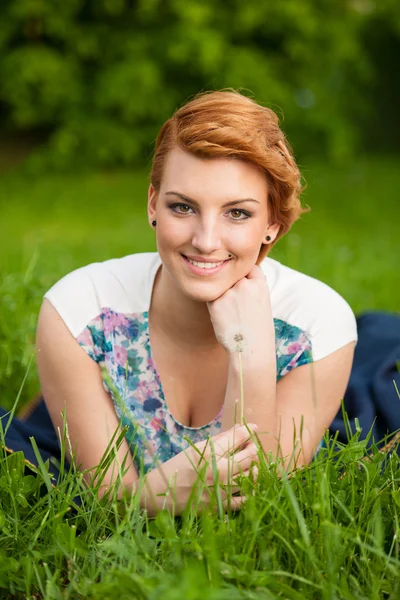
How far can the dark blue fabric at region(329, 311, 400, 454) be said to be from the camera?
3.35 meters

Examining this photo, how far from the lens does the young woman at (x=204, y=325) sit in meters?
2.40

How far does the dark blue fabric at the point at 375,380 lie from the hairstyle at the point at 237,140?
3.10 ft

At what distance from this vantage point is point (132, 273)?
9.52 ft

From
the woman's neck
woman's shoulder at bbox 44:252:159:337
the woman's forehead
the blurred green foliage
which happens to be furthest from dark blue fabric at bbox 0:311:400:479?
the blurred green foliage

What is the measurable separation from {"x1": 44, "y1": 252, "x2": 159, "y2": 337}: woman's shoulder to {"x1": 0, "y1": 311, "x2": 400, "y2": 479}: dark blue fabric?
0.52m

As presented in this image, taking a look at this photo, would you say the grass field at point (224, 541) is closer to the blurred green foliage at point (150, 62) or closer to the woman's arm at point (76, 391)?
the woman's arm at point (76, 391)

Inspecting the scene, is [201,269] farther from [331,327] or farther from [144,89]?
[144,89]

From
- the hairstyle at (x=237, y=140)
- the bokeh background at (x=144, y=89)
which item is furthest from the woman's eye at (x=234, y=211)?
the bokeh background at (x=144, y=89)

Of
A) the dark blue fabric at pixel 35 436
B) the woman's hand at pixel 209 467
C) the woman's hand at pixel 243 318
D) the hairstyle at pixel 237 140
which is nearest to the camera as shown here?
Result: the woman's hand at pixel 209 467

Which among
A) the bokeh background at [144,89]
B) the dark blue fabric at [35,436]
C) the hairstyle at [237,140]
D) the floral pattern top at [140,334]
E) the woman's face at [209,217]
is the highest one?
the bokeh background at [144,89]

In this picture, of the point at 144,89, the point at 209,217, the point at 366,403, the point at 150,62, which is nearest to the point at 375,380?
the point at 366,403

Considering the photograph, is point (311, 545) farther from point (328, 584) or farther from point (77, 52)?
point (77, 52)

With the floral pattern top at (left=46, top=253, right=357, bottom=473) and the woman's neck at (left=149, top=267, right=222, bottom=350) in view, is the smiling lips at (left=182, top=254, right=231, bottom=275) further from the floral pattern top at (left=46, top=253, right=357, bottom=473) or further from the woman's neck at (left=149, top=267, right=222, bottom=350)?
the floral pattern top at (left=46, top=253, right=357, bottom=473)

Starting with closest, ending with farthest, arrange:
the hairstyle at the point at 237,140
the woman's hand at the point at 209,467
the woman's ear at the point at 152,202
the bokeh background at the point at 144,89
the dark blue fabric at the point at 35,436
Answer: the woman's hand at the point at 209,467
the hairstyle at the point at 237,140
the woman's ear at the point at 152,202
the dark blue fabric at the point at 35,436
the bokeh background at the point at 144,89
